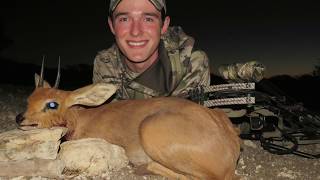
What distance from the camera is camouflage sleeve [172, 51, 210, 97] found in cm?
696

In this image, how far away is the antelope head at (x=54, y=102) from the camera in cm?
509

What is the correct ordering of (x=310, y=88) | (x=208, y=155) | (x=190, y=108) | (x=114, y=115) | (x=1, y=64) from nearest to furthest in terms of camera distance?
(x=208, y=155) → (x=190, y=108) → (x=114, y=115) → (x=310, y=88) → (x=1, y=64)

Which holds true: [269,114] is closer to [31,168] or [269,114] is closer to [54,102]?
[54,102]

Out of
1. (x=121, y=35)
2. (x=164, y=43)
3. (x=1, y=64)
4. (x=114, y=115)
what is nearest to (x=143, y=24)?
(x=121, y=35)

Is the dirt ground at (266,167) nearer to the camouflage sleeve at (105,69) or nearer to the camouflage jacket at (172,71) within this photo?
the camouflage jacket at (172,71)

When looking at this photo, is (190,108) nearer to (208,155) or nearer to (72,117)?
(208,155)

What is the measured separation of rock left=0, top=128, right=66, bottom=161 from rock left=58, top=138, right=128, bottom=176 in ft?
0.72

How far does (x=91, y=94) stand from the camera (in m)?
5.34

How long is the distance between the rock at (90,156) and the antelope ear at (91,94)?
1.65 feet

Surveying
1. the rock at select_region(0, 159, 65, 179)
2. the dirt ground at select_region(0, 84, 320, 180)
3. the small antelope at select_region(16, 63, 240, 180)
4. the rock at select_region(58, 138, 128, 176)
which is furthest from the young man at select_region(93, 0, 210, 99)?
the rock at select_region(0, 159, 65, 179)

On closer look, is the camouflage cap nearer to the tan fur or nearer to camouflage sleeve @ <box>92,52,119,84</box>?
camouflage sleeve @ <box>92,52,119,84</box>

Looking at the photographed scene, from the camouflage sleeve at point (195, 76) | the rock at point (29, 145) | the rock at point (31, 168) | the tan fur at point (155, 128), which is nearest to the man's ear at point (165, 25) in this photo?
the camouflage sleeve at point (195, 76)

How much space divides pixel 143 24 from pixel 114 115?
1.64 m

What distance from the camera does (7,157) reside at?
462 centimetres
